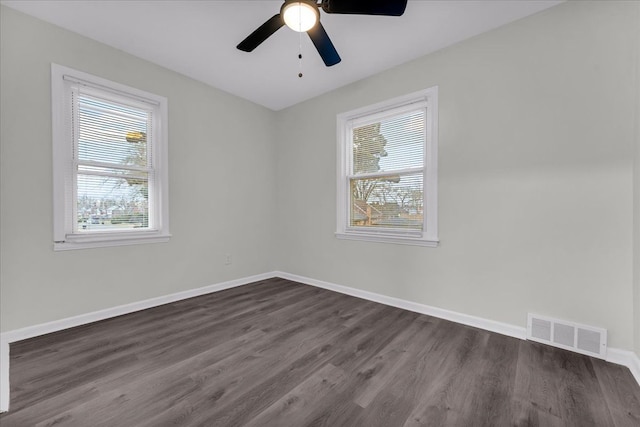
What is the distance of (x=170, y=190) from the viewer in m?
3.14

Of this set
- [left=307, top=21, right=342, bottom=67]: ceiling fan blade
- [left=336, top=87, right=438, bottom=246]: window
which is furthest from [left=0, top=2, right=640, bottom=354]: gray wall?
[left=307, top=21, right=342, bottom=67]: ceiling fan blade

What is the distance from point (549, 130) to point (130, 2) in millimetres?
3436

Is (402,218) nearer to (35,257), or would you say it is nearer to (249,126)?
(249,126)

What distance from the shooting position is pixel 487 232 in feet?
8.01

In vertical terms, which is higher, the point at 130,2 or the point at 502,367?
the point at 130,2

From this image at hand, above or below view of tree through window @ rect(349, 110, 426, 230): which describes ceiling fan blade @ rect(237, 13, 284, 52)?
above

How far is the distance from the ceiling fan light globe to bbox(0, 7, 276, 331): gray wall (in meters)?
2.03

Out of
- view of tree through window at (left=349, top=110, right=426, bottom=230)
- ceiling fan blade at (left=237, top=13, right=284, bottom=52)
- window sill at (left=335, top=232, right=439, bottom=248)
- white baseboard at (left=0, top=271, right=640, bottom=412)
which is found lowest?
white baseboard at (left=0, top=271, right=640, bottom=412)

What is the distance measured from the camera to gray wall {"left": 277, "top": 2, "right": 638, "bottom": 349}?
192 centimetres

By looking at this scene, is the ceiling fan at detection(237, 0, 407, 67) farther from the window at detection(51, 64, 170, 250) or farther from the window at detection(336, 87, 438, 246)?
the window at detection(51, 64, 170, 250)

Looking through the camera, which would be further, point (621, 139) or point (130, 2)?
point (130, 2)

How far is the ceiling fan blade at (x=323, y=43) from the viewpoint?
1917mm

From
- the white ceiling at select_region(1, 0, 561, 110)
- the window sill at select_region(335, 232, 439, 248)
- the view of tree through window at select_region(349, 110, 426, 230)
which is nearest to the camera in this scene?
the white ceiling at select_region(1, 0, 561, 110)

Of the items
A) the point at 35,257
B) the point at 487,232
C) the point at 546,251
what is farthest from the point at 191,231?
the point at 546,251
